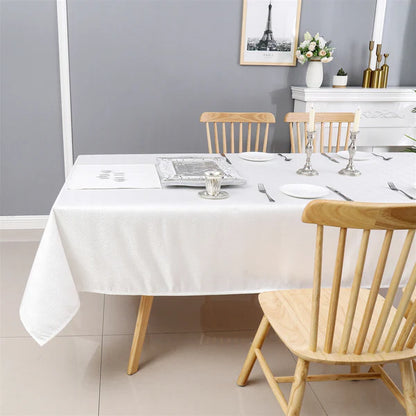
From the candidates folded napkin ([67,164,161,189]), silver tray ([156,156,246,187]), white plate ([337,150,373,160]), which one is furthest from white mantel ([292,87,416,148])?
folded napkin ([67,164,161,189])

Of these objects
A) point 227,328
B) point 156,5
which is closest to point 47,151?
point 156,5

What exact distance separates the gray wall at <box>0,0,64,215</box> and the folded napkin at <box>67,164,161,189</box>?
1389 millimetres

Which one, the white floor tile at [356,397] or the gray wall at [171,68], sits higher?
the gray wall at [171,68]

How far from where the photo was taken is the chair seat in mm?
1418

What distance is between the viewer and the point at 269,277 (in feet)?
5.88

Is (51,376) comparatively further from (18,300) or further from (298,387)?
(298,387)

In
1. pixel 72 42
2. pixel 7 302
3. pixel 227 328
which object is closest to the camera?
pixel 227 328

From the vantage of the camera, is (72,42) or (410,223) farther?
(72,42)

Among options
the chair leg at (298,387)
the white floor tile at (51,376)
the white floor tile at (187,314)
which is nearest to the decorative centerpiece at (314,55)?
the white floor tile at (187,314)

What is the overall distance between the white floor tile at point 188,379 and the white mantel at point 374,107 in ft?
5.88

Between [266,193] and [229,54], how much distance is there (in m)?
1.94

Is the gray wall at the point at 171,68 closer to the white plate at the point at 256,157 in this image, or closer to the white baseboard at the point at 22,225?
the white baseboard at the point at 22,225

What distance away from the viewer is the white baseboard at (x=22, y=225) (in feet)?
11.6

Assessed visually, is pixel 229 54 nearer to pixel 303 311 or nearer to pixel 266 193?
pixel 266 193
